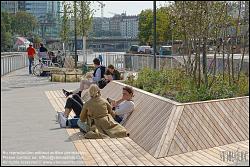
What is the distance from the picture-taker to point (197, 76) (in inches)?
392

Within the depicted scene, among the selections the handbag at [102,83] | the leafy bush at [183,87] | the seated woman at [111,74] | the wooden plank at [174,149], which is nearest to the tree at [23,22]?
the seated woman at [111,74]

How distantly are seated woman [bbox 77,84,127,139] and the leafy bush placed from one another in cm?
135

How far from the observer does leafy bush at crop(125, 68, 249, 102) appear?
26.6 ft

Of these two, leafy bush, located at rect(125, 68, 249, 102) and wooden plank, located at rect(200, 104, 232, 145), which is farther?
leafy bush, located at rect(125, 68, 249, 102)

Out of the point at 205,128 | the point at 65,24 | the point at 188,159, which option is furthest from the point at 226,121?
the point at 65,24

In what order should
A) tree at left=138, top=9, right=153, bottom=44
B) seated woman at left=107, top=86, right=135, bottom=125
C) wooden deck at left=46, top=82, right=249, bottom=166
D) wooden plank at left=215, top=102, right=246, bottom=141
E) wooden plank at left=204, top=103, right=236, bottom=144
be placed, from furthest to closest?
1. tree at left=138, top=9, right=153, bottom=44
2. seated woman at left=107, top=86, right=135, bottom=125
3. wooden plank at left=215, top=102, right=246, bottom=141
4. wooden plank at left=204, top=103, right=236, bottom=144
5. wooden deck at left=46, top=82, right=249, bottom=166

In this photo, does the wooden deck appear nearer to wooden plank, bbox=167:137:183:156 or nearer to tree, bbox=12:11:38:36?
wooden plank, bbox=167:137:183:156

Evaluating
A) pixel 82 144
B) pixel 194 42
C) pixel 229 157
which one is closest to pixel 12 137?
pixel 82 144

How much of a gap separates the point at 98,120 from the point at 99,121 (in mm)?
23

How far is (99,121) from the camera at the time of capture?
7316mm

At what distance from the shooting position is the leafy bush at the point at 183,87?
26.6 feet

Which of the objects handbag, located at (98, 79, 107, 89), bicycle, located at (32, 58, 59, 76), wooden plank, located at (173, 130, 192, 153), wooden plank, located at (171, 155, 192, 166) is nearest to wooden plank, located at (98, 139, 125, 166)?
wooden plank, located at (171, 155, 192, 166)

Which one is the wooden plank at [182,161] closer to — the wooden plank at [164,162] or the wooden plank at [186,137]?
the wooden plank at [164,162]

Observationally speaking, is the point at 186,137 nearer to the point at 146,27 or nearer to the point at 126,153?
the point at 126,153
